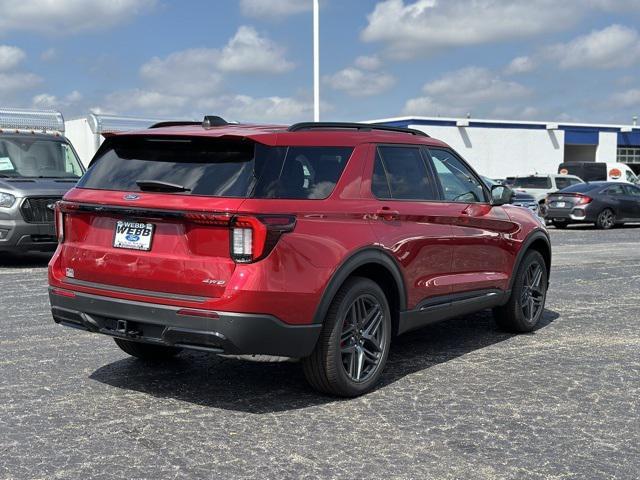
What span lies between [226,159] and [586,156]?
2214 inches

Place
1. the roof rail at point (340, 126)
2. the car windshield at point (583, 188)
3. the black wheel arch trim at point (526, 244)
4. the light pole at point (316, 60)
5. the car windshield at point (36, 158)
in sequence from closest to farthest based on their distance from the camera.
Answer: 1. the roof rail at point (340, 126)
2. the black wheel arch trim at point (526, 244)
3. the car windshield at point (36, 158)
4. the car windshield at point (583, 188)
5. the light pole at point (316, 60)

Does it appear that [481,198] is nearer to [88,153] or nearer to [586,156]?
[88,153]

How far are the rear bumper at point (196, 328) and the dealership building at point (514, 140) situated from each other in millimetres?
41004

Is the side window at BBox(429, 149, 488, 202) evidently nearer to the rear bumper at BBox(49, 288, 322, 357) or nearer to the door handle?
the door handle

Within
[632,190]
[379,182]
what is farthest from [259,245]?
[632,190]

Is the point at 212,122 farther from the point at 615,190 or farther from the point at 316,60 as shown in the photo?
the point at 316,60

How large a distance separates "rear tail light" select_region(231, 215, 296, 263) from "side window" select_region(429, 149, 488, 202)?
2.03 meters

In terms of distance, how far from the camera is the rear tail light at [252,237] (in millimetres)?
4328

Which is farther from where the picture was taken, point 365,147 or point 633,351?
point 633,351

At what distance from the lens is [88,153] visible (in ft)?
61.6

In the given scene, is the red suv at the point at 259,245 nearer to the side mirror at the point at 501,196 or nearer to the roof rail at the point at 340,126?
the roof rail at the point at 340,126

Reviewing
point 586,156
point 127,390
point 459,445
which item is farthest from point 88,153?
point 586,156

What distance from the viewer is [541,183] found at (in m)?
27.5

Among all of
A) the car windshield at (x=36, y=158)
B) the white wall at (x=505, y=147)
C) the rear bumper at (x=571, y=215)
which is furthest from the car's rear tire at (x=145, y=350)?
the white wall at (x=505, y=147)
